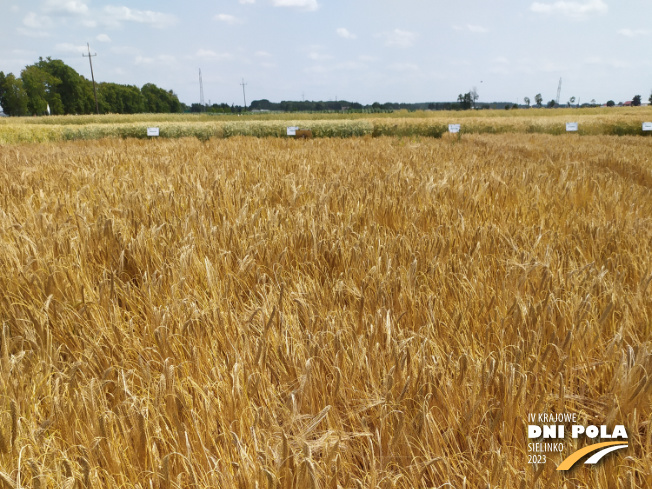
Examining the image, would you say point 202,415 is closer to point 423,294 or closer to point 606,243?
point 423,294

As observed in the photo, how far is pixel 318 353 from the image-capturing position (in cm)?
116

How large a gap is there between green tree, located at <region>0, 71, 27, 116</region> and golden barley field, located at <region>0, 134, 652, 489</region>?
9782 centimetres

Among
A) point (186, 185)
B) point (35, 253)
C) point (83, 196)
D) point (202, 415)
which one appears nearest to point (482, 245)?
point (202, 415)

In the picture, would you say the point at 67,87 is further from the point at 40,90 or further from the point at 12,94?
the point at 12,94

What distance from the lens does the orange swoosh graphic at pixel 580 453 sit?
2.84ft

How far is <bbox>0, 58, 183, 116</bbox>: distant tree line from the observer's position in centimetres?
7994

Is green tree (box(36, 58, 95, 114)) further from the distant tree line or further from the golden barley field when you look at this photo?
the golden barley field

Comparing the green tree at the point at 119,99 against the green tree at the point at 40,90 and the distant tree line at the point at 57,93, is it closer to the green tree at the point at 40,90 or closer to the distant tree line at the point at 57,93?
the distant tree line at the point at 57,93

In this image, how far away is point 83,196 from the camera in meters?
3.38

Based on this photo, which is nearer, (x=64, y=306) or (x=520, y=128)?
(x=64, y=306)

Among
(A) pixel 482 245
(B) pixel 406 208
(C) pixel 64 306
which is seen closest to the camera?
(C) pixel 64 306

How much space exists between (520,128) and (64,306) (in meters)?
22.0

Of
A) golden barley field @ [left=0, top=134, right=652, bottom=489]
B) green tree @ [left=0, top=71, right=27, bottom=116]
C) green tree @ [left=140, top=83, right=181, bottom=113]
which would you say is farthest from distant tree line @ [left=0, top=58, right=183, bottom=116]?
golden barley field @ [left=0, top=134, right=652, bottom=489]

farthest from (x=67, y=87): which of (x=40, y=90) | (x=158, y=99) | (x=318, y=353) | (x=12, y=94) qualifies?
(x=318, y=353)
